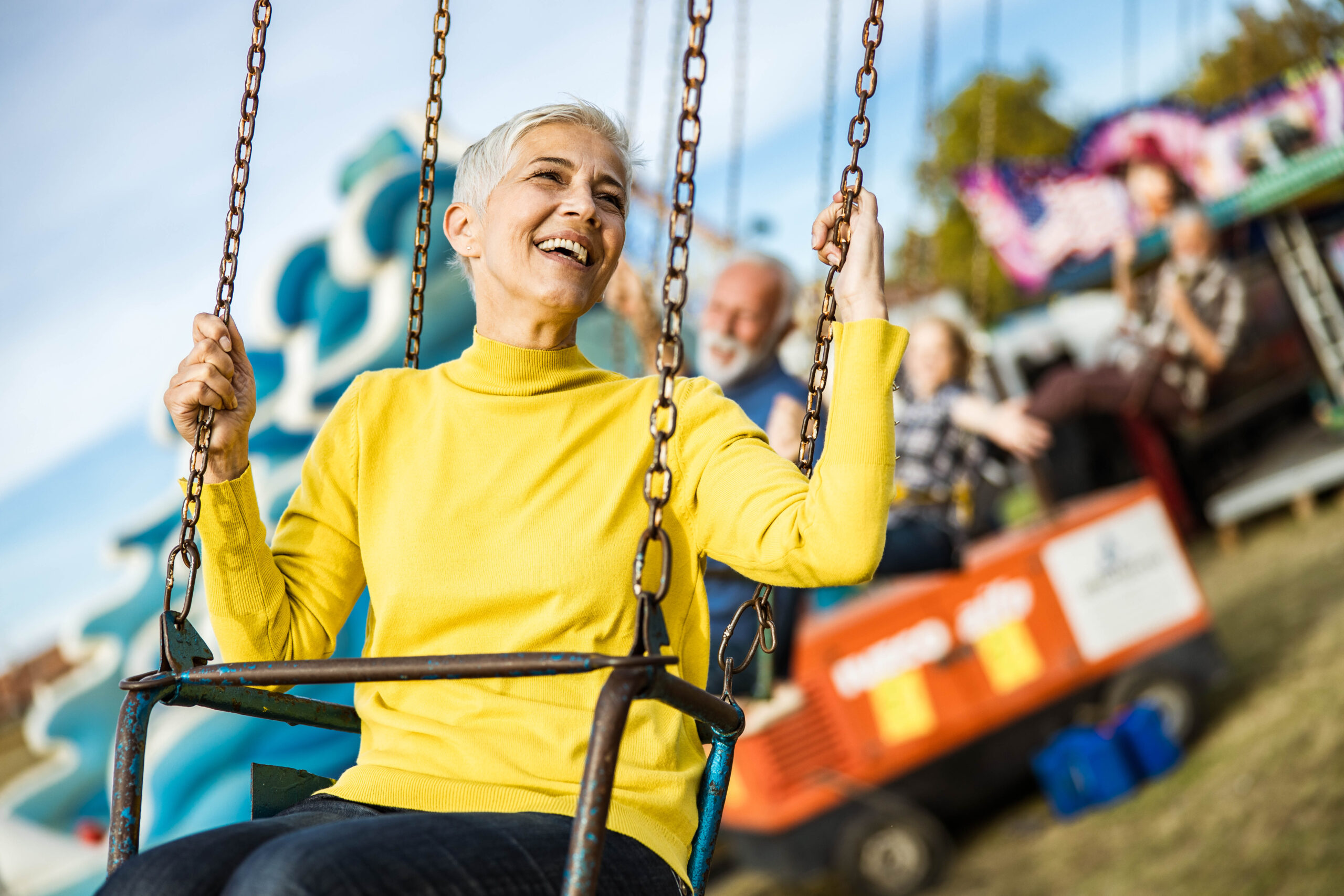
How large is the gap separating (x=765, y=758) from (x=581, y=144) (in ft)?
16.6

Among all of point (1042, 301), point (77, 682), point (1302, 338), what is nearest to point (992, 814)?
point (77, 682)

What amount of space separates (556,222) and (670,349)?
0.26 meters

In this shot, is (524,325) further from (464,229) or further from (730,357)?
(730,357)

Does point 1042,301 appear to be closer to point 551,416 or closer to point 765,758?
point 765,758

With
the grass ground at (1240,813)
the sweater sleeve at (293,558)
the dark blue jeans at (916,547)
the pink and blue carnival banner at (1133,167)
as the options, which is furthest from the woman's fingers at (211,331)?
the pink and blue carnival banner at (1133,167)

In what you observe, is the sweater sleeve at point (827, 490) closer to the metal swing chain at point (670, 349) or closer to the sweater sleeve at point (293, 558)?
the metal swing chain at point (670, 349)

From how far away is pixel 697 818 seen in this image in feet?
4.44

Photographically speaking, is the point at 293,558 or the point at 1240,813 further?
the point at 1240,813

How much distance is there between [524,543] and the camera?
4.19 feet

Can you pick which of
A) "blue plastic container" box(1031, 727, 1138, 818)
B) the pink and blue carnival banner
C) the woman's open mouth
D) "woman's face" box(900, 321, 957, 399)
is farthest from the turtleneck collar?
the pink and blue carnival banner

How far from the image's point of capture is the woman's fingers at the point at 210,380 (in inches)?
54.9

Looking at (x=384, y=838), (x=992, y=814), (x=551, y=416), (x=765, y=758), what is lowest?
(x=992, y=814)

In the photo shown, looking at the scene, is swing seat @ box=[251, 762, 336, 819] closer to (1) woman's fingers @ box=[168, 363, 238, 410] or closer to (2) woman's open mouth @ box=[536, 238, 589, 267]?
(1) woman's fingers @ box=[168, 363, 238, 410]

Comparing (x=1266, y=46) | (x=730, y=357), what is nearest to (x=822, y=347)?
(x=730, y=357)
